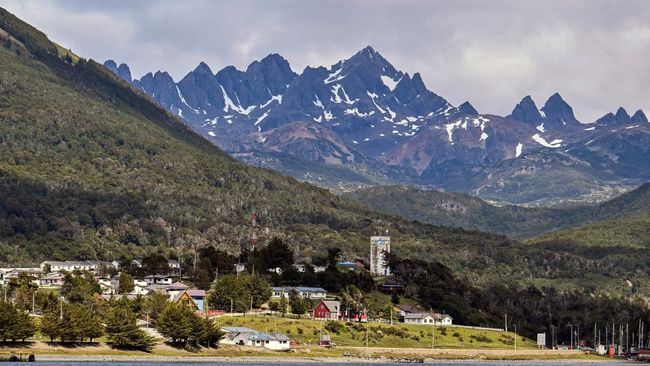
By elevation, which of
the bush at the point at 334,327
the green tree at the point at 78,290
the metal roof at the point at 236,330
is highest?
the green tree at the point at 78,290

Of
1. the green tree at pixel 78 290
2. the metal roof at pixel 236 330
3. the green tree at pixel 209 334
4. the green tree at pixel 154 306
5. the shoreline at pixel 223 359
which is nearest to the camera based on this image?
the shoreline at pixel 223 359

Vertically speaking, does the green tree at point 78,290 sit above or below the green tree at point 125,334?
above

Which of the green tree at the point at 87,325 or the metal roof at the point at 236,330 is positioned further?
the metal roof at the point at 236,330

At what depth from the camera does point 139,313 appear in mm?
178875

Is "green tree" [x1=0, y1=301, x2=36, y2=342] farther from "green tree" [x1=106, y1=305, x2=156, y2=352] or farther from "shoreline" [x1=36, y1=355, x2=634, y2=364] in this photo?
"green tree" [x1=106, y1=305, x2=156, y2=352]

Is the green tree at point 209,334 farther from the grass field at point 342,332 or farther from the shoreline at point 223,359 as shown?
the grass field at point 342,332

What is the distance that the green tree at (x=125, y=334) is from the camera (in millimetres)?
153000

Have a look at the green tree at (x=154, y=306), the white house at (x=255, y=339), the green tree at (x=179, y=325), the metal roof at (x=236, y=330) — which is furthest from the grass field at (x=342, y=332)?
the green tree at (x=179, y=325)

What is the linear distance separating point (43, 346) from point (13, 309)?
20.3 ft

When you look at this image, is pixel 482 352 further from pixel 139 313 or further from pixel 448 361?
pixel 139 313

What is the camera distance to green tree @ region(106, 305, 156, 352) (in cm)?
15300

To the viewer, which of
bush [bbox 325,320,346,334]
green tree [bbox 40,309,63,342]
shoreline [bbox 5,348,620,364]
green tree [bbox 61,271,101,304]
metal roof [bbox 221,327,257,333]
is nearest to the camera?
shoreline [bbox 5,348,620,364]

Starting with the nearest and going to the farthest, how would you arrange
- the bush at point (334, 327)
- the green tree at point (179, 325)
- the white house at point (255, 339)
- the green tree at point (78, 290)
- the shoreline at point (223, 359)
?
the shoreline at point (223, 359) → the green tree at point (179, 325) → the white house at point (255, 339) → the green tree at point (78, 290) → the bush at point (334, 327)

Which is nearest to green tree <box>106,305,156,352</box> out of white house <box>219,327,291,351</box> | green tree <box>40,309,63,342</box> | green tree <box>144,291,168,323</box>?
green tree <box>40,309,63,342</box>
